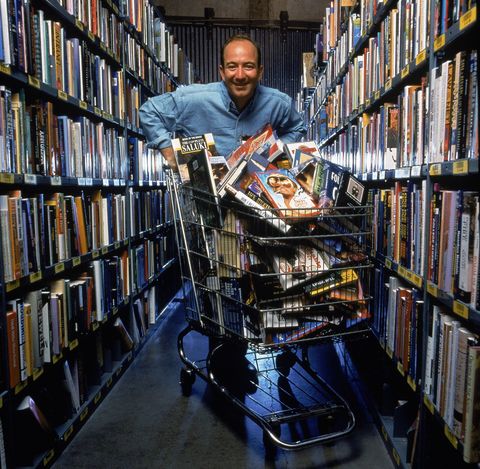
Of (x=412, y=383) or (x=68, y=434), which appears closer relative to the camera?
(x=412, y=383)

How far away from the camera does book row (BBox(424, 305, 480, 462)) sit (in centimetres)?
109

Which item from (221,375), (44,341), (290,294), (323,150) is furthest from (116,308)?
(323,150)

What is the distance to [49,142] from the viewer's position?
1.85 meters

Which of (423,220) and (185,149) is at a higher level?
(185,149)

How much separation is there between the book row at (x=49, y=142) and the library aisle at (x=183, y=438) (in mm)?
1082

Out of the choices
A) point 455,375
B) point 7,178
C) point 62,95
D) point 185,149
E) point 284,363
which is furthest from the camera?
point 284,363

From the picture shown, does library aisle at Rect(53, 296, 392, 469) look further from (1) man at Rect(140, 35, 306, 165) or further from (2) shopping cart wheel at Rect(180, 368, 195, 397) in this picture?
(1) man at Rect(140, 35, 306, 165)

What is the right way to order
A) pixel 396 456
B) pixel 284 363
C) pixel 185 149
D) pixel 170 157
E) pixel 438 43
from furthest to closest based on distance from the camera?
pixel 284 363 < pixel 170 157 < pixel 185 149 < pixel 396 456 < pixel 438 43

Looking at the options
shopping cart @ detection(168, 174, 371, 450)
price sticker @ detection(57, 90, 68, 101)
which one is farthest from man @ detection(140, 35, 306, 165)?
shopping cart @ detection(168, 174, 371, 450)

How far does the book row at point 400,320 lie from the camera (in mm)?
1523

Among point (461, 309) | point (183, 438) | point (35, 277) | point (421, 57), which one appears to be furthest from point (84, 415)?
point (421, 57)

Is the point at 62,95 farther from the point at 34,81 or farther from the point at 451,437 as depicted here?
the point at 451,437

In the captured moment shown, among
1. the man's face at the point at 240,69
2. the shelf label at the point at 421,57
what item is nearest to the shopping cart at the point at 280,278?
the shelf label at the point at 421,57

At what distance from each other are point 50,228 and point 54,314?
1.10 ft
